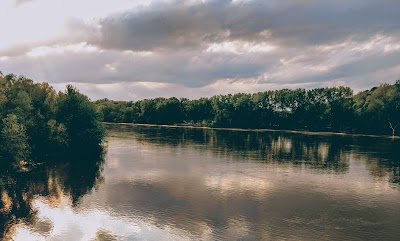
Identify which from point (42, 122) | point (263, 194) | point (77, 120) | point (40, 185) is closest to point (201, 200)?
point (263, 194)

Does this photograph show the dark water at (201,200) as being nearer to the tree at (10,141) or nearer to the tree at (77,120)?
the tree at (10,141)

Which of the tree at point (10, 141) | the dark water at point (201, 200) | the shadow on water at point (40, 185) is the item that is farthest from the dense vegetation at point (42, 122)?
the dark water at point (201, 200)

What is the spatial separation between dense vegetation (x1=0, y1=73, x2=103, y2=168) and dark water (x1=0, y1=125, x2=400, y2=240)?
244 inches

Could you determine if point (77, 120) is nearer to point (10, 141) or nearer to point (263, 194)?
point (10, 141)

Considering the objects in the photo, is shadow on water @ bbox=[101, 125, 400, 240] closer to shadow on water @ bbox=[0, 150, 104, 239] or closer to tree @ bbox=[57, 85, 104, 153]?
shadow on water @ bbox=[0, 150, 104, 239]

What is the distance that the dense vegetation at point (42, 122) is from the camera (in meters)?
65.3

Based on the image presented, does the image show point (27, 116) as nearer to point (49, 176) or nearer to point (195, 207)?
point (49, 176)

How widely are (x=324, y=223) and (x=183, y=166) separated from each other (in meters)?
43.4

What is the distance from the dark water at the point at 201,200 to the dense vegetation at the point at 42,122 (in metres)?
6.19

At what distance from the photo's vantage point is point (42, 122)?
85.1m

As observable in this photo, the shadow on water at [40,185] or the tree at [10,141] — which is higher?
A: the tree at [10,141]

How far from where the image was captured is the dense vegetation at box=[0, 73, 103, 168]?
2571 inches

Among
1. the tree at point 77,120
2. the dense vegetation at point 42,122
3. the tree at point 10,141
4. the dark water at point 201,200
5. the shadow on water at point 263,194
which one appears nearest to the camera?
the dark water at point 201,200

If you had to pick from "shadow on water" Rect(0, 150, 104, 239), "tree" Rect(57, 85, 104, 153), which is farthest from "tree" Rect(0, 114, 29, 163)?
"tree" Rect(57, 85, 104, 153)
